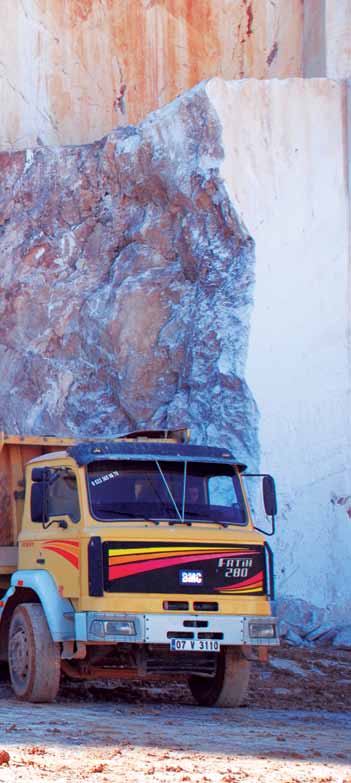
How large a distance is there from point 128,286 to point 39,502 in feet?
27.0

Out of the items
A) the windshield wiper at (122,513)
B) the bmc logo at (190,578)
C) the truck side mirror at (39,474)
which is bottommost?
the bmc logo at (190,578)

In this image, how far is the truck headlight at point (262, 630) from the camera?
1084cm

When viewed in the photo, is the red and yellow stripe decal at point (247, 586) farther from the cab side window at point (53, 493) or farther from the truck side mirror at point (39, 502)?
the truck side mirror at point (39, 502)

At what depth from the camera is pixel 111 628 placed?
10445 mm

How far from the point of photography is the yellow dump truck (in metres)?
10.6

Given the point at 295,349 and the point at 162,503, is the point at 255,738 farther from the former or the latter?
the point at 295,349

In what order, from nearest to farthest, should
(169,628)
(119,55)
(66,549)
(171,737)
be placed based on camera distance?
(171,737)
(169,628)
(66,549)
(119,55)

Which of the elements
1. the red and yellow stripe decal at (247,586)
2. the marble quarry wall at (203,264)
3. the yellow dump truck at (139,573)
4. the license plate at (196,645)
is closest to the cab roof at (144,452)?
the yellow dump truck at (139,573)

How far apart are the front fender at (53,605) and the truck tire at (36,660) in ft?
0.42

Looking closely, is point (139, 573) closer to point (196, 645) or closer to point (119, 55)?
point (196, 645)

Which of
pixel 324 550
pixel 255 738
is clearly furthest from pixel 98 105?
pixel 255 738

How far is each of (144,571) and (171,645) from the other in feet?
2.17

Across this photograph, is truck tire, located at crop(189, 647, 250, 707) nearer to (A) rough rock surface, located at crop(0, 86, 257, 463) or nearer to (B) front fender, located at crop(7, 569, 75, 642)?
(B) front fender, located at crop(7, 569, 75, 642)

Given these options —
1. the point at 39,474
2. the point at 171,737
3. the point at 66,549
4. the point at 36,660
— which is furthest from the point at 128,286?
the point at 171,737
